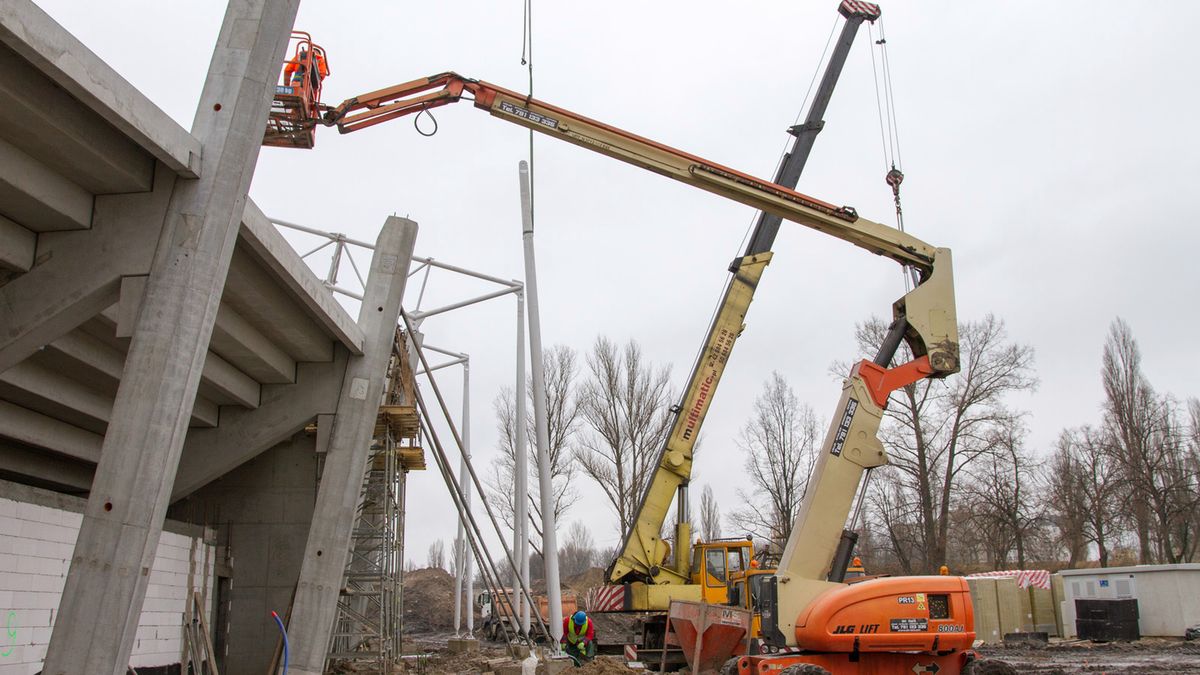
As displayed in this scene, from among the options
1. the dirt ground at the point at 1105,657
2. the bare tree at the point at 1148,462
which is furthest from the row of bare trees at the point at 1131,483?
the dirt ground at the point at 1105,657

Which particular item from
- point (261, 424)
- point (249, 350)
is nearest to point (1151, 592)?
point (261, 424)

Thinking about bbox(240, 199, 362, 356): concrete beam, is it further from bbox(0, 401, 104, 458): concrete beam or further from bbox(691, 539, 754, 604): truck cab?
bbox(691, 539, 754, 604): truck cab

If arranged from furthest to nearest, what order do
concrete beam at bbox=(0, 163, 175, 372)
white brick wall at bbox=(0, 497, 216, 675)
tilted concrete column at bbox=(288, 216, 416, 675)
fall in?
tilted concrete column at bbox=(288, 216, 416, 675)
white brick wall at bbox=(0, 497, 216, 675)
concrete beam at bbox=(0, 163, 175, 372)

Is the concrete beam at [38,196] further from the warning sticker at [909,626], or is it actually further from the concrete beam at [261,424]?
the warning sticker at [909,626]

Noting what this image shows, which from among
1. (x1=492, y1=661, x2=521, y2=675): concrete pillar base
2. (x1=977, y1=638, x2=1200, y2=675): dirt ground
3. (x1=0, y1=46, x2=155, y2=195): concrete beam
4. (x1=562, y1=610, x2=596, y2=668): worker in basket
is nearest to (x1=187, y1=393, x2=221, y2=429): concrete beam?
(x1=492, y1=661, x2=521, y2=675): concrete pillar base

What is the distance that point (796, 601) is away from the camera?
13.3 m

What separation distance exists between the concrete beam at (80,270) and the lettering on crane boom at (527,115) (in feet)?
29.5

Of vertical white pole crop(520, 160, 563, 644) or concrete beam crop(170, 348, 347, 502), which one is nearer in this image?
concrete beam crop(170, 348, 347, 502)

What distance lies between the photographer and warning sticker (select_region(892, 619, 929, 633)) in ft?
42.4

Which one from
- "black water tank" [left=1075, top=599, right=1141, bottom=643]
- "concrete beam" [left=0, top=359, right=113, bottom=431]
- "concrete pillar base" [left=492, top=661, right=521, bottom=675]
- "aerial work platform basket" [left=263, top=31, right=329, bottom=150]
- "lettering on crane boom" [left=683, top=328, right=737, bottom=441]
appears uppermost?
"aerial work platform basket" [left=263, top=31, right=329, bottom=150]

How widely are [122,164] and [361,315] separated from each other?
809 cm

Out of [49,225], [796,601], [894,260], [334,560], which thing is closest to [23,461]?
[334,560]

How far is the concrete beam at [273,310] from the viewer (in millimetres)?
13242

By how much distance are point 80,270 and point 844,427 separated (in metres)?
10.1
